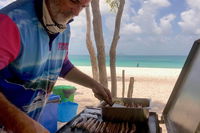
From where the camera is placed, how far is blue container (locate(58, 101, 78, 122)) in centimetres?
621

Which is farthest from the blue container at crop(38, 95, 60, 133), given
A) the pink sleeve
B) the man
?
the pink sleeve

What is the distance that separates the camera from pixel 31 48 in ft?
5.67

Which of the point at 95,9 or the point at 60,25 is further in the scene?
the point at 95,9

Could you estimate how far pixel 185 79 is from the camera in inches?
98.0

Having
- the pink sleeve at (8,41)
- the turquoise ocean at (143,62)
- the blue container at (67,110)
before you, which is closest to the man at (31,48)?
the pink sleeve at (8,41)

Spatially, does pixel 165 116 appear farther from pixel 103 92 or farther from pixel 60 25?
pixel 60 25

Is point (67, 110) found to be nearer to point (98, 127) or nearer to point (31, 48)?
point (98, 127)

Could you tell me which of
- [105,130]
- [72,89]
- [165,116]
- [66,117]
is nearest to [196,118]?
[105,130]

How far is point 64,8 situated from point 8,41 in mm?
491

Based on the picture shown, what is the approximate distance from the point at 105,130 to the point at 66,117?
425 centimetres

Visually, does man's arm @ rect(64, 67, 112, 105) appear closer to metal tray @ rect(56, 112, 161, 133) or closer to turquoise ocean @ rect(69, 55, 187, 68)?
metal tray @ rect(56, 112, 161, 133)

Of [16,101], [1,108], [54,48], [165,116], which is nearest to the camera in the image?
[1,108]

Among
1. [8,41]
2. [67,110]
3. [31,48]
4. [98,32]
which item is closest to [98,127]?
[31,48]

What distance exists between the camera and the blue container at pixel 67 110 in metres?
6.21
